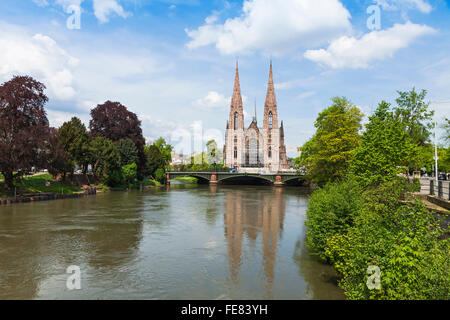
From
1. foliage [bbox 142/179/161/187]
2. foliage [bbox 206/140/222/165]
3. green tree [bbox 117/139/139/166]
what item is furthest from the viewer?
foliage [bbox 206/140/222/165]

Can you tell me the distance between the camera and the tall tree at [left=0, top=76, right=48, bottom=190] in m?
36.9

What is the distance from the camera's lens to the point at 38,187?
151ft

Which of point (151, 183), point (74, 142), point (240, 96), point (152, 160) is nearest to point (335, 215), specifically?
point (74, 142)

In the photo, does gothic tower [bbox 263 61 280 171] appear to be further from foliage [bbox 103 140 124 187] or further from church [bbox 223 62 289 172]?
foliage [bbox 103 140 124 187]

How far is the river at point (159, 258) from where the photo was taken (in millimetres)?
12638

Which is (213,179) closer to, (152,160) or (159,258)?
(152,160)

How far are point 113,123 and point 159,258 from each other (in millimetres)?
56738

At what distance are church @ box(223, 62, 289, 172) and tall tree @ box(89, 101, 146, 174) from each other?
86.8 m

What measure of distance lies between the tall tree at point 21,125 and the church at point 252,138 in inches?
4566

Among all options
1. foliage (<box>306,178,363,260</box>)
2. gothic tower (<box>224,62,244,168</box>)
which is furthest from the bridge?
foliage (<box>306,178,363,260</box>)

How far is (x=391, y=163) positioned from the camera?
65.2ft

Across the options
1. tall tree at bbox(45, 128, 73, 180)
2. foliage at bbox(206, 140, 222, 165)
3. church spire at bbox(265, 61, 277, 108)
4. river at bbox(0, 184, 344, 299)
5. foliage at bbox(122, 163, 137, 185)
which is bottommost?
river at bbox(0, 184, 344, 299)

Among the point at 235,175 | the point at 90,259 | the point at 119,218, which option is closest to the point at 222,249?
the point at 90,259

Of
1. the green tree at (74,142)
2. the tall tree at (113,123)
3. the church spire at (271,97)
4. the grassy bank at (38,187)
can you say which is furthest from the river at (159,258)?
the church spire at (271,97)
